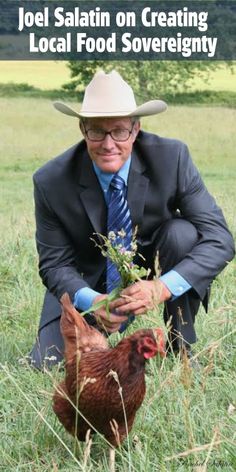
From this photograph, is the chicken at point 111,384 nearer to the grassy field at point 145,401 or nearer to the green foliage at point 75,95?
the grassy field at point 145,401

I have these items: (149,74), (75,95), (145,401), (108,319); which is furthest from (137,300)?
(149,74)

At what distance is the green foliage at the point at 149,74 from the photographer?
1938cm

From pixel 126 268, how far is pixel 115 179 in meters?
0.94

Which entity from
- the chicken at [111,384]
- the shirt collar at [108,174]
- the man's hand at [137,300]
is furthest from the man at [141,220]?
the chicken at [111,384]

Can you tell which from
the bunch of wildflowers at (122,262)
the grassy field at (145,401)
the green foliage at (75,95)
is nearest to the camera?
the grassy field at (145,401)

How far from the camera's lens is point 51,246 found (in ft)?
14.5

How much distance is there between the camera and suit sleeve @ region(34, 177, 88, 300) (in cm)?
434

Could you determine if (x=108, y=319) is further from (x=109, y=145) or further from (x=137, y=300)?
(x=109, y=145)

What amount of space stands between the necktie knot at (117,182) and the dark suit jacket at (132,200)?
0.12ft

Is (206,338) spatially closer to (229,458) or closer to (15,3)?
(229,458)

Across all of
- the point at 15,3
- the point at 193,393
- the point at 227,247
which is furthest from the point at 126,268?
the point at 15,3

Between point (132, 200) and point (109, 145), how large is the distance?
48 cm

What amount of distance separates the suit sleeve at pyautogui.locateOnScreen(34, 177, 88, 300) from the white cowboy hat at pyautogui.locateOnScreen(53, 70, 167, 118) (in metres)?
0.53

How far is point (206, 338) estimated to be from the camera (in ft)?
15.2
